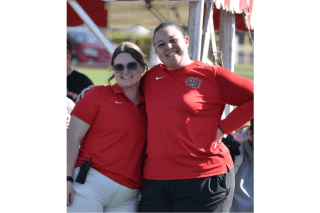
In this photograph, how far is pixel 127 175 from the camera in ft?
5.66

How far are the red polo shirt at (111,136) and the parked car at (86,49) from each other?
0.69 meters

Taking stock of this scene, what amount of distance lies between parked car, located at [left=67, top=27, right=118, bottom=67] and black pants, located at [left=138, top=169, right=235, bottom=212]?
Result: 114 centimetres

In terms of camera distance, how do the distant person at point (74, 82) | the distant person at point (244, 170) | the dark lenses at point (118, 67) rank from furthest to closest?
the distant person at point (244, 170), the distant person at point (74, 82), the dark lenses at point (118, 67)

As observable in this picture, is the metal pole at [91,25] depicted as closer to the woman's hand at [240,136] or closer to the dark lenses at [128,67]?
the dark lenses at [128,67]

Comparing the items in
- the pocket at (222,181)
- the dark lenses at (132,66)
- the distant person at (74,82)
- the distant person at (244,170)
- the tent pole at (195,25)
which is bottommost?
the distant person at (244,170)

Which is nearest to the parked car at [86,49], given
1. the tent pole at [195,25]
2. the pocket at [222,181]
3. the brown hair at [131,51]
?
the brown hair at [131,51]

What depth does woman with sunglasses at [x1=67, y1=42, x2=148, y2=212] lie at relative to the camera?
1.70m

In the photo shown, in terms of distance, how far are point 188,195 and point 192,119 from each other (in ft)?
1.40

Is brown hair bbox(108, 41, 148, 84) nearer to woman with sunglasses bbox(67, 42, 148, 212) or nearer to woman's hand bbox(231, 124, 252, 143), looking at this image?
woman with sunglasses bbox(67, 42, 148, 212)

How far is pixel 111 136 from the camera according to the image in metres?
1.72

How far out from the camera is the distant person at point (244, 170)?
291cm

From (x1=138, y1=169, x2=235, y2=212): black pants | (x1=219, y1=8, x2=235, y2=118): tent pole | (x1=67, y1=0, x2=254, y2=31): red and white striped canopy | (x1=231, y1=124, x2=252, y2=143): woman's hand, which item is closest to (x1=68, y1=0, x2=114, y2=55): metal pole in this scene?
(x1=67, y1=0, x2=254, y2=31): red and white striped canopy
